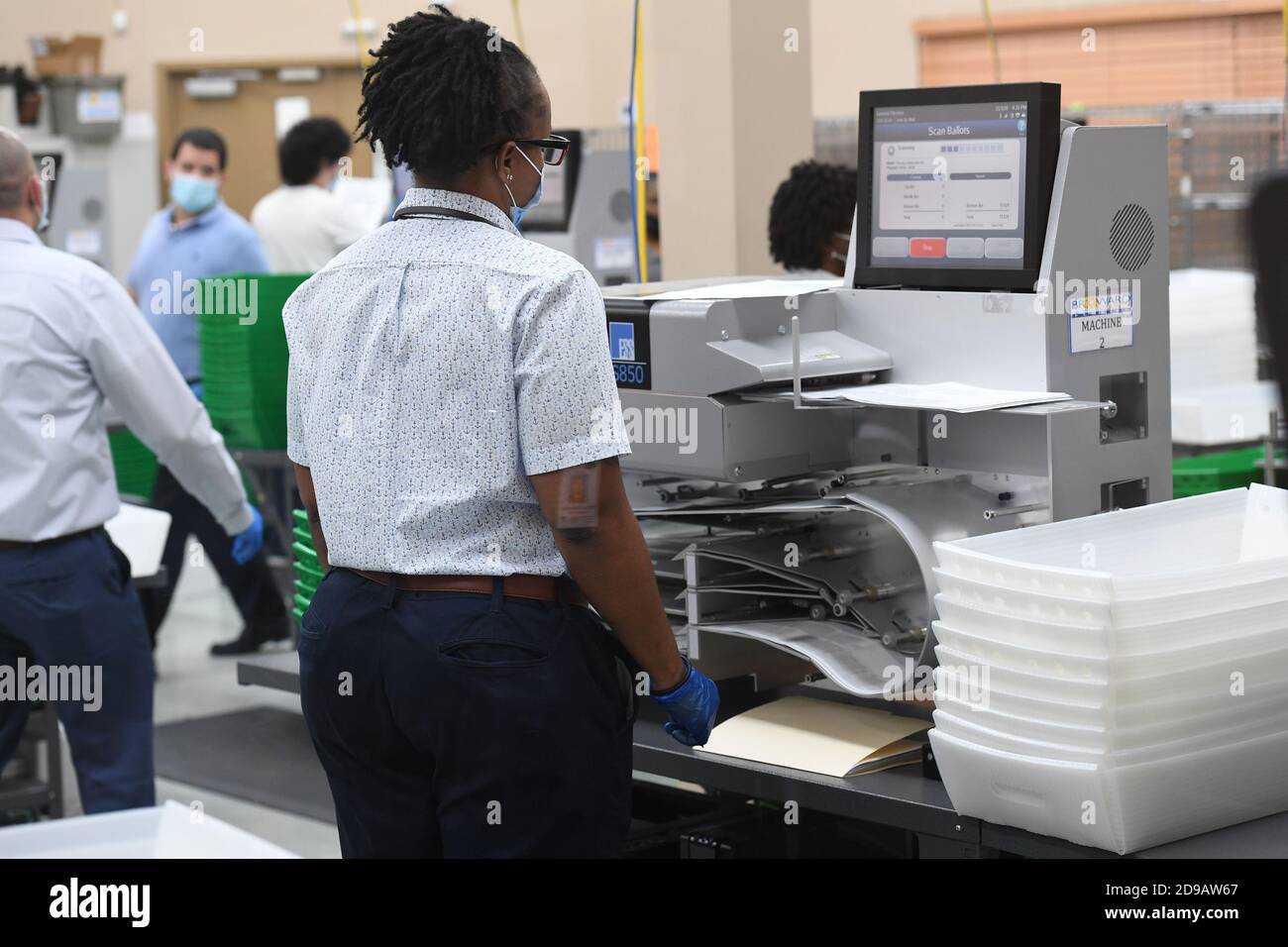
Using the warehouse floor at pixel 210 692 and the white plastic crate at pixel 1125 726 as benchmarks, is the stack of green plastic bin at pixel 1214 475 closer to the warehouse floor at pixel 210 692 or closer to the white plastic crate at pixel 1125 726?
the white plastic crate at pixel 1125 726

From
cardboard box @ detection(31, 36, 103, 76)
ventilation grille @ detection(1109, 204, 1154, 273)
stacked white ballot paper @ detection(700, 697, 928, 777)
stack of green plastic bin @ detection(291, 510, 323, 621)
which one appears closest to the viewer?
stacked white ballot paper @ detection(700, 697, 928, 777)

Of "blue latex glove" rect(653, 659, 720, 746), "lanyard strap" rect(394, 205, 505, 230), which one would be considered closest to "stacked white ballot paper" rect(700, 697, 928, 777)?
"blue latex glove" rect(653, 659, 720, 746)

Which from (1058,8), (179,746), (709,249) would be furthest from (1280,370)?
(1058,8)

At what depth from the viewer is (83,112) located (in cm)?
986

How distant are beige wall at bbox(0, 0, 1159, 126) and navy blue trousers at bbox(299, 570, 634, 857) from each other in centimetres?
631

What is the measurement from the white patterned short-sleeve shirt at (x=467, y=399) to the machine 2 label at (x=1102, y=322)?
2.40 ft

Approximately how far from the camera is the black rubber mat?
163 inches

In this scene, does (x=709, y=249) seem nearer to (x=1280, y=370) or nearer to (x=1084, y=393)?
(x=1084, y=393)

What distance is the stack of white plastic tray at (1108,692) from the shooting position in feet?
5.62

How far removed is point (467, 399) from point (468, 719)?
0.34 m

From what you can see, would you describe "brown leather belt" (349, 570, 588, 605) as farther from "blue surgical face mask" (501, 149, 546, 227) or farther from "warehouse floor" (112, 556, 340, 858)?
"warehouse floor" (112, 556, 340, 858)

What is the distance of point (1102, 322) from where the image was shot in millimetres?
2180

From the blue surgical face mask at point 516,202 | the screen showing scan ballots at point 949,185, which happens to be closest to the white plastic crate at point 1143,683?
the screen showing scan ballots at point 949,185

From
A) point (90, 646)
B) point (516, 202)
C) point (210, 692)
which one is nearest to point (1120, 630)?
point (516, 202)
